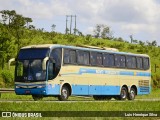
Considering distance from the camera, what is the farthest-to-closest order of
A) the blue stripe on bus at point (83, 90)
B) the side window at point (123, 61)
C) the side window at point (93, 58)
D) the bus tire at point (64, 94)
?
the side window at point (123, 61) → the side window at point (93, 58) → the bus tire at point (64, 94) → the blue stripe on bus at point (83, 90)

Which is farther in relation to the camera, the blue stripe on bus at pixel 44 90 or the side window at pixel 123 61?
Answer: the side window at pixel 123 61

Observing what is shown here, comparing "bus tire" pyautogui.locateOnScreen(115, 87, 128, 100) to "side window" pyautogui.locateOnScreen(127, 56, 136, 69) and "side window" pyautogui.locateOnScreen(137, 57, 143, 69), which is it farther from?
"side window" pyautogui.locateOnScreen(137, 57, 143, 69)

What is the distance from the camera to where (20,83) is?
2620cm

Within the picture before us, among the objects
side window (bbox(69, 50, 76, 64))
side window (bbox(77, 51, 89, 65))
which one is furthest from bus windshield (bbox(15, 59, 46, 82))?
side window (bbox(77, 51, 89, 65))

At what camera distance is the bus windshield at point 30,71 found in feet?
83.8

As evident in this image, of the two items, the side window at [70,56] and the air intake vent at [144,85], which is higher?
the side window at [70,56]

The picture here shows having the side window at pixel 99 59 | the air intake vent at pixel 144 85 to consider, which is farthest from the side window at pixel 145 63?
the side window at pixel 99 59

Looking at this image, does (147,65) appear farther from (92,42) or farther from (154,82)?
(92,42)

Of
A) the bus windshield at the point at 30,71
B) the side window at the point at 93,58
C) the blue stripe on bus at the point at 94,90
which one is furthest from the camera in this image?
the side window at the point at 93,58

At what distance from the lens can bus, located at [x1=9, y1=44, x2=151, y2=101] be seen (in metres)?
25.6

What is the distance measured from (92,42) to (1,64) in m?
35.2

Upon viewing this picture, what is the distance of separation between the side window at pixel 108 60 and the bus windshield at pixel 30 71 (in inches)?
233

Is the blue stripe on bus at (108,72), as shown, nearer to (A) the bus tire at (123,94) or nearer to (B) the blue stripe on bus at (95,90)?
(B) the blue stripe on bus at (95,90)

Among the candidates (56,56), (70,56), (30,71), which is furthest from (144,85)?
(30,71)
